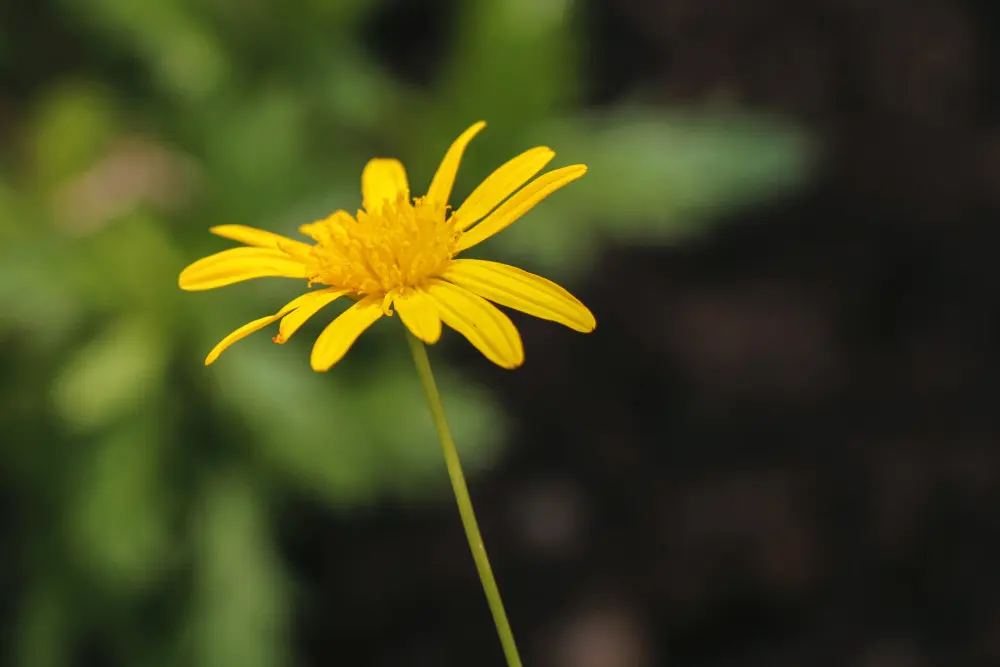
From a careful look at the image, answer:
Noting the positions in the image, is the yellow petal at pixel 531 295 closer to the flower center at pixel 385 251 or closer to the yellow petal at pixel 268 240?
the flower center at pixel 385 251

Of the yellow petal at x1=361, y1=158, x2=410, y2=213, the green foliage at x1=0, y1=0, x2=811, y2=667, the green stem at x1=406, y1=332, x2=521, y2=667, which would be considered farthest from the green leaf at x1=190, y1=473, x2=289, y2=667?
the green stem at x1=406, y1=332, x2=521, y2=667

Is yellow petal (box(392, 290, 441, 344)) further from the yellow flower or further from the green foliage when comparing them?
the green foliage

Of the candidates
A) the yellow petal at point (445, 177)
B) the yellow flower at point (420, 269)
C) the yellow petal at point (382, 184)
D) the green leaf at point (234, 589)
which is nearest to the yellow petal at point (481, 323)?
the yellow flower at point (420, 269)

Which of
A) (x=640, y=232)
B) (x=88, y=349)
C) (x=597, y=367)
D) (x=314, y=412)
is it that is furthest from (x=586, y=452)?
(x=88, y=349)

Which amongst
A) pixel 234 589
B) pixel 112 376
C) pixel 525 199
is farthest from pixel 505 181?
pixel 234 589

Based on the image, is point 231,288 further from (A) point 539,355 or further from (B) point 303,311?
(B) point 303,311

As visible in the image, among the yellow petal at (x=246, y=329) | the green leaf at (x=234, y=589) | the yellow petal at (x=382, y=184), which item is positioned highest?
the yellow petal at (x=382, y=184)
